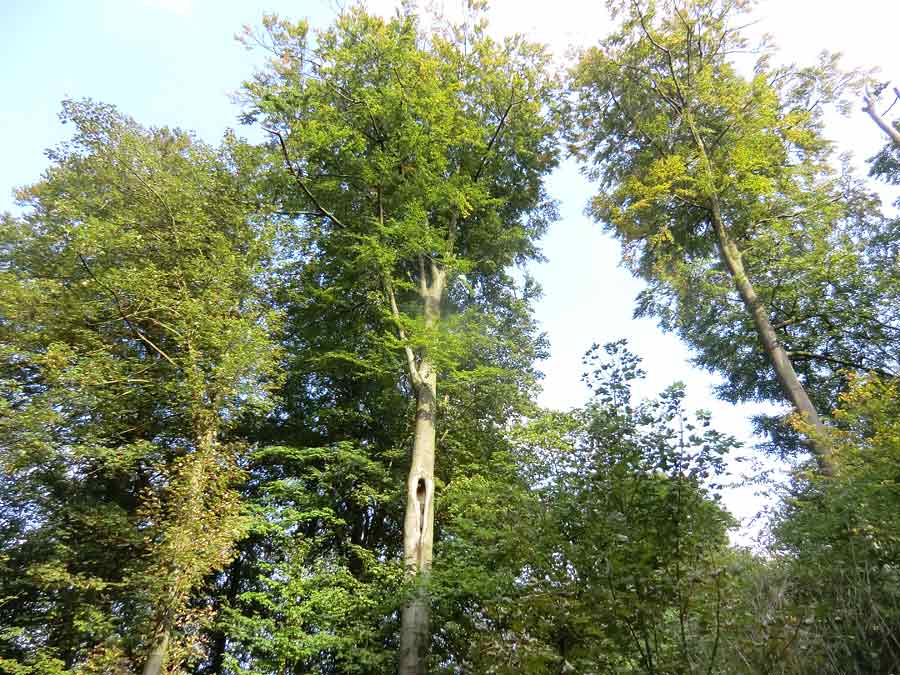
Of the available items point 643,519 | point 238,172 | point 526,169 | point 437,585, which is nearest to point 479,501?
point 437,585

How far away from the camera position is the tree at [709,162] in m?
10.4

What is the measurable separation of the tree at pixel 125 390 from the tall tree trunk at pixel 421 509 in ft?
9.36

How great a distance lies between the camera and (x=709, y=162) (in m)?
11.0

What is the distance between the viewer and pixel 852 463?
5879 mm

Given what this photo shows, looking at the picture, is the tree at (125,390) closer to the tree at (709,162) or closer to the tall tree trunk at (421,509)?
the tall tree trunk at (421,509)

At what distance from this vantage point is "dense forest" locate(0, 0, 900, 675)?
427cm

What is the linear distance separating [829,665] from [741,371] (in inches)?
457

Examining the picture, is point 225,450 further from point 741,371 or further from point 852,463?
point 741,371

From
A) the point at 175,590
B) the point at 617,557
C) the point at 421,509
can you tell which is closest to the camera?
the point at 617,557

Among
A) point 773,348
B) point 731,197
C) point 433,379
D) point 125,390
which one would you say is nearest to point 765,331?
point 773,348

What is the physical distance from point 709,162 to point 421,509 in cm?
972

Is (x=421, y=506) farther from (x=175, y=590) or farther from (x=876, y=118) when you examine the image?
(x=876, y=118)

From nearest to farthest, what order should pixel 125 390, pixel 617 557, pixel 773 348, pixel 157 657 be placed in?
pixel 617 557 → pixel 157 657 → pixel 125 390 → pixel 773 348

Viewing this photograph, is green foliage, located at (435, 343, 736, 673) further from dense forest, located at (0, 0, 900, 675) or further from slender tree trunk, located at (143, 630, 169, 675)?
slender tree trunk, located at (143, 630, 169, 675)
